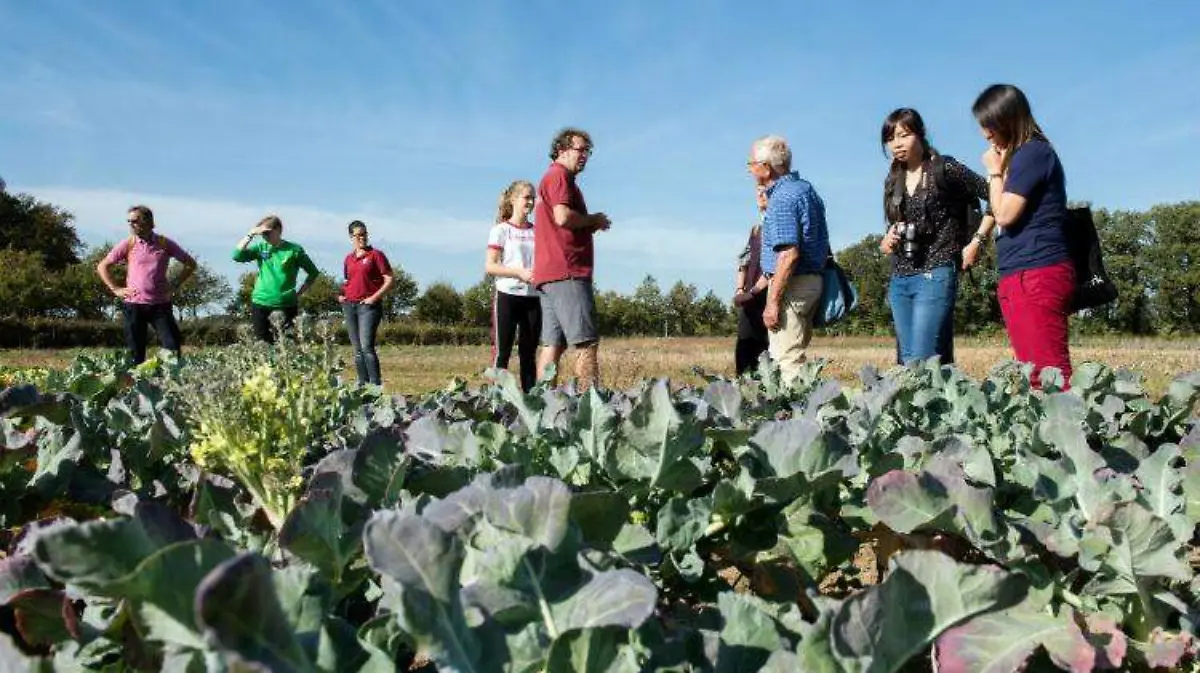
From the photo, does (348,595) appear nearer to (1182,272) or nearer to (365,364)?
(365,364)

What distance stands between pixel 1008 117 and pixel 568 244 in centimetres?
264

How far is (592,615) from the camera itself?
0.83 metres

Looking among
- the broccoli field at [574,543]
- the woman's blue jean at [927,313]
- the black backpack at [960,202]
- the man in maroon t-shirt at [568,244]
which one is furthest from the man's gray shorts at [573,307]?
the broccoli field at [574,543]

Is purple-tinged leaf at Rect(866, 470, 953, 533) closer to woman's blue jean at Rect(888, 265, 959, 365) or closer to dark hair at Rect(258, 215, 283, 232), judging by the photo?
woman's blue jean at Rect(888, 265, 959, 365)

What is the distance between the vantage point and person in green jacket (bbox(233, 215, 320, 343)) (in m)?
9.23

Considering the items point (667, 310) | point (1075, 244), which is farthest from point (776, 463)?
point (667, 310)

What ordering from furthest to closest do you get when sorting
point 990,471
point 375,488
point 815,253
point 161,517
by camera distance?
point 815,253, point 990,471, point 375,488, point 161,517

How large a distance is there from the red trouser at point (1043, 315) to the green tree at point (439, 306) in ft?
271

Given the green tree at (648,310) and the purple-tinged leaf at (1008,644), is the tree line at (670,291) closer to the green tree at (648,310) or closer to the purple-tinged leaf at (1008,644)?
the green tree at (648,310)

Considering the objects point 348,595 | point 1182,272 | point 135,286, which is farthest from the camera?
point 1182,272

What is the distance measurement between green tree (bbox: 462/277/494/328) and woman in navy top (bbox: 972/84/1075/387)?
82.2 meters

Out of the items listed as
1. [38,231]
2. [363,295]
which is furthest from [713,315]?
[363,295]

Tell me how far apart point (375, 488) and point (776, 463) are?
561 mm

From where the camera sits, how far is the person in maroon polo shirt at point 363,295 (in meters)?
9.74
